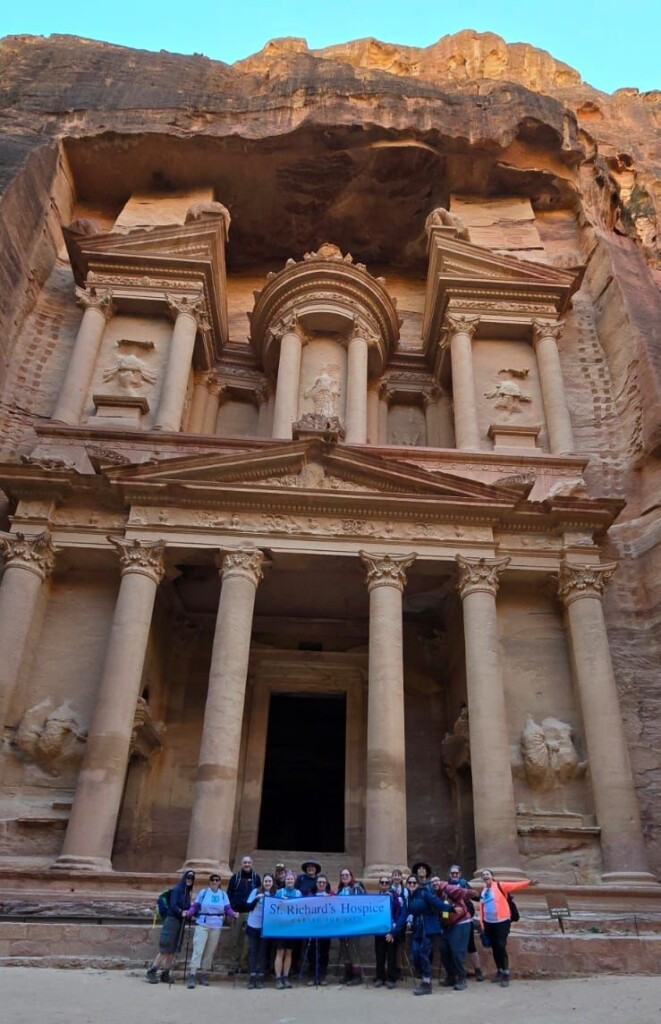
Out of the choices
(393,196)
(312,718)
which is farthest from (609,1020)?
(393,196)

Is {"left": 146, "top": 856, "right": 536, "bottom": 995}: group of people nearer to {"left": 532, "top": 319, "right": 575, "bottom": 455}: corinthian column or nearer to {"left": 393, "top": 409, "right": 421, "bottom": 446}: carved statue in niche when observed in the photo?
{"left": 532, "top": 319, "right": 575, "bottom": 455}: corinthian column

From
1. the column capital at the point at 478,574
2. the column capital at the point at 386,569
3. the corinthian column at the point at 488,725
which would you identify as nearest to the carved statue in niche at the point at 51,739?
the column capital at the point at 386,569

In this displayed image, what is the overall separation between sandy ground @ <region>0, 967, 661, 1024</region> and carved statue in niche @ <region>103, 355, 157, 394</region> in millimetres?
13843

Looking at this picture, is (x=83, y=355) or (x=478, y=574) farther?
(x=83, y=355)

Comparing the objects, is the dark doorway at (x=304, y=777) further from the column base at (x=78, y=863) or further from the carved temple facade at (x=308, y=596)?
the column base at (x=78, y=863)

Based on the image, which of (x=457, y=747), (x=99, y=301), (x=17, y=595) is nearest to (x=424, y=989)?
(x=457, y=747)

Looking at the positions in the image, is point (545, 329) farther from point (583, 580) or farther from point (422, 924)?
point (422, 924)

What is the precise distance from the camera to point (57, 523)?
15.7m

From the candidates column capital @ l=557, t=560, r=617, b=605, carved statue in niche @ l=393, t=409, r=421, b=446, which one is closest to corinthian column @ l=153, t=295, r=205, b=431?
carved statue in niche @ l=393, t=409, r=421, b=446

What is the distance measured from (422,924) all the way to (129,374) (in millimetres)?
14943

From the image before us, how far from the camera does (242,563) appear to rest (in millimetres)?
15016

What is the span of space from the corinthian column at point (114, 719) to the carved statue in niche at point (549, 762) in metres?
7.00

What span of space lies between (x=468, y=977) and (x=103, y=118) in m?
25.3

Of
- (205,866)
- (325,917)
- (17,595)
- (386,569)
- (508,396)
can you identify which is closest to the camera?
(325,917)
